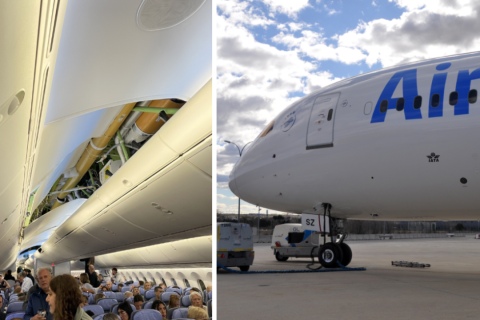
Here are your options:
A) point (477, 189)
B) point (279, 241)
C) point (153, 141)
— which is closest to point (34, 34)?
point (153, 141)

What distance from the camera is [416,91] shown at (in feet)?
30.1

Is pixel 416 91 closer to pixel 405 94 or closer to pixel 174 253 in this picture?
pixel 405 94

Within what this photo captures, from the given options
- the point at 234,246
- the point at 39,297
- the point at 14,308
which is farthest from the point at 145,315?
the point at 234,246

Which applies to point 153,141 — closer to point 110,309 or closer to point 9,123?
point 9,123

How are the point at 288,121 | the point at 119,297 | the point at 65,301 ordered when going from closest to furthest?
the point at 65,301, the point at 119,297, the point at 288,121

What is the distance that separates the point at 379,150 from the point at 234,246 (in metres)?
5.05

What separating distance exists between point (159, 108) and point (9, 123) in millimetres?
2986

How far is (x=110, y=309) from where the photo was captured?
7.36m

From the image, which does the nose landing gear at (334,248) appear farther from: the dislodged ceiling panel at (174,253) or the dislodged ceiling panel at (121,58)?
the dislodged ceiling panel at (121,58)

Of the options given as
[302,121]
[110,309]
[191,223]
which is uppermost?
[302,121]

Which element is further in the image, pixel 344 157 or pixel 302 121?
pixel 302 121

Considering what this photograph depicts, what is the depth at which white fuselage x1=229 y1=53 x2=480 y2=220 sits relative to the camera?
8.67 metres

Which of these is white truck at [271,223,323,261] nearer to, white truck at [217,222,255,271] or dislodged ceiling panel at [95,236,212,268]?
white truck at [217,222,255,271]

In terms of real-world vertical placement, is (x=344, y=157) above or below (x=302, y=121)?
below
